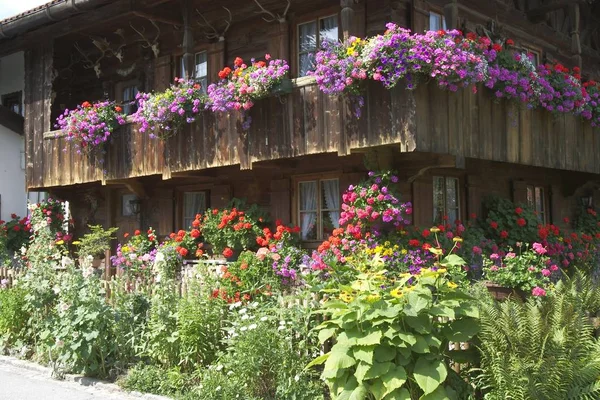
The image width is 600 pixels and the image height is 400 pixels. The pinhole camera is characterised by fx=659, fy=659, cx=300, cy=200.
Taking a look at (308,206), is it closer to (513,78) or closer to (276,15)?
(276,15)

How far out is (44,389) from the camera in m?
7.67

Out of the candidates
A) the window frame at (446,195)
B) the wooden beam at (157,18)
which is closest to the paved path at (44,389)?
the window frame at (446,195)

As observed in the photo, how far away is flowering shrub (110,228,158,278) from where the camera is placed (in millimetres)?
11281

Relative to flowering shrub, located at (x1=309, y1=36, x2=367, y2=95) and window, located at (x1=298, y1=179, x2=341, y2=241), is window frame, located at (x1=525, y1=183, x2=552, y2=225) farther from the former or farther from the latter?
flowering shrub, located at (x1=309, y1=36, x2=367, y2=95)

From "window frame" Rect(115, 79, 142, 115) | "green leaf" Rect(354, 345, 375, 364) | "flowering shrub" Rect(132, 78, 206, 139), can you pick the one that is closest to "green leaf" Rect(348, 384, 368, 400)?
"green leaf" Rect(354, 345, 375, 364)

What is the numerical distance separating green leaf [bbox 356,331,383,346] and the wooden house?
3802 mm

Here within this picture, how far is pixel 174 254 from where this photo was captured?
1205 cm

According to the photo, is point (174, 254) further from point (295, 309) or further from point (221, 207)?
point (295, 309)

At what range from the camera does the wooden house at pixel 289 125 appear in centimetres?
948

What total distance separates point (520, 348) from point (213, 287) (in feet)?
13.6

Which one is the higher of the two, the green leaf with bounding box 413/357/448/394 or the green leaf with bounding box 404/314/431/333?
the green leaf with bounding box 404/314/431/333

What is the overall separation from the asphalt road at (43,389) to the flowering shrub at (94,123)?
5.56 m

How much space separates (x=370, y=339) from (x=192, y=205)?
9.36 m

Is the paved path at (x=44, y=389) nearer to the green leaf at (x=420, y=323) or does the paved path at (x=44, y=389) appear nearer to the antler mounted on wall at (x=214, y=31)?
the green leaf at (x=420, y=323)
